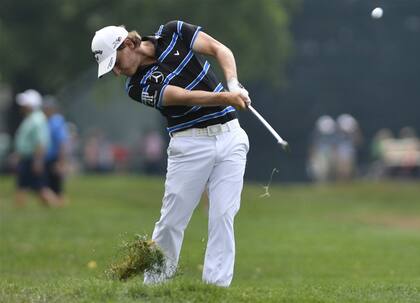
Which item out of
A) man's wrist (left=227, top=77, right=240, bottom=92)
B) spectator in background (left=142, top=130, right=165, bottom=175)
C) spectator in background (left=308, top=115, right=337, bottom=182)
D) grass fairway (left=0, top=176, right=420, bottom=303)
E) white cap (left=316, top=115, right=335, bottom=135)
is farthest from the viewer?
spectator in background (left=142, top=130, right=165, bottom=175)

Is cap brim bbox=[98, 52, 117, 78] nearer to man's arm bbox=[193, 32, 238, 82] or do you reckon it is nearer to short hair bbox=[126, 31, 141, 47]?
short hair bbox=[126, 31, 141, 47]

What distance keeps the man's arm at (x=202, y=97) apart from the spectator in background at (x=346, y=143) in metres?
26.3

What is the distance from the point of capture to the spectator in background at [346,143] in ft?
116

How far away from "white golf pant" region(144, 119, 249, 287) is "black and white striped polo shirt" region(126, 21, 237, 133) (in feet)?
0.34

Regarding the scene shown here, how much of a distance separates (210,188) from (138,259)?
2.67 ft

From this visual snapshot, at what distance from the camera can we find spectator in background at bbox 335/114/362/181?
116 ft

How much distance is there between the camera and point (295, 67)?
35531 mm

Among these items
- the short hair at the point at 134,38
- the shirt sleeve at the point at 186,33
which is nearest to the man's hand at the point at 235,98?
the shirt sleeve at the point at 186,33

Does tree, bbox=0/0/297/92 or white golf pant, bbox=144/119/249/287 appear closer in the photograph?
white golf pant, bbox=144/119/249/287

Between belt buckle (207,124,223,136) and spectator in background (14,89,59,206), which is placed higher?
belt buckle (207,124,223,136)

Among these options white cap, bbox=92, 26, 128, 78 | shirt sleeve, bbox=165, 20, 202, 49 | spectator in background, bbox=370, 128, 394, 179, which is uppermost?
shirt sleeve, bbox=165, 20, 202, 49

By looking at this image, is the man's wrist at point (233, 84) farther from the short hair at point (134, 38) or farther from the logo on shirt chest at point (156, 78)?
the short hair at point (134, 38)

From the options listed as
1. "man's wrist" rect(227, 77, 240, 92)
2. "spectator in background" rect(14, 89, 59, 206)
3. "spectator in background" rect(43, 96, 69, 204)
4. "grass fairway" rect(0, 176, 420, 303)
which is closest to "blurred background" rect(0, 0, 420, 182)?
"grass fairway" rect(0, 176, 420, 303)

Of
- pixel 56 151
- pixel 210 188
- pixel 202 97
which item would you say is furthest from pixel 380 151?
pixel 202 97
